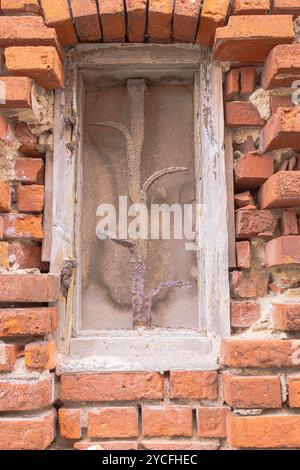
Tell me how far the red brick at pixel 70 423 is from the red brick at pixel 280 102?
3.84 ft

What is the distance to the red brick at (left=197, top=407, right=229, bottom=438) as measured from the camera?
1.54 metres

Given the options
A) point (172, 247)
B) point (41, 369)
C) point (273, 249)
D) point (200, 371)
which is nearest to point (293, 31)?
point (273, 249)

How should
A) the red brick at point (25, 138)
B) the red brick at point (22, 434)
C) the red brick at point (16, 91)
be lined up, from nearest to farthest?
the red brick at point (22, 434)
the red brick at point (16, 91)
the red brick at point (25, 138)

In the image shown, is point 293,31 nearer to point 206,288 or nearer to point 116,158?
point 116,158

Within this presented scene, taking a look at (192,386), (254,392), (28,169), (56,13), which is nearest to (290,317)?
(254,392)

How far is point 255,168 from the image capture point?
5.38 feet

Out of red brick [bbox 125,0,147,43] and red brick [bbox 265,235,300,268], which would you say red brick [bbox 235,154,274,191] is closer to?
red brick [bbox 265,235,300,268]

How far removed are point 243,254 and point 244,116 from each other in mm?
469

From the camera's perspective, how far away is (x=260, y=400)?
1.48m

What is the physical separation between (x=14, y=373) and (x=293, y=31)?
4.59 ft

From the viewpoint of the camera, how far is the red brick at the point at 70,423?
1.54m

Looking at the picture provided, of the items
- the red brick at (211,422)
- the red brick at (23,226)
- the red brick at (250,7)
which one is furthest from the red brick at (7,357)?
the red brick at (250,7)

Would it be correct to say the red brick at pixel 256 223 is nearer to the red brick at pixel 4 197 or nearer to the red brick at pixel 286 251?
the red brick at pixel 286 251

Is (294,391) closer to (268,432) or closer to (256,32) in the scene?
(268,432)
